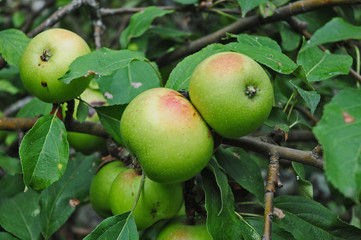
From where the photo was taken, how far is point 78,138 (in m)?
1.36

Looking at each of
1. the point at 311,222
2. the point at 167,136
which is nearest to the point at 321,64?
the point at 311,222

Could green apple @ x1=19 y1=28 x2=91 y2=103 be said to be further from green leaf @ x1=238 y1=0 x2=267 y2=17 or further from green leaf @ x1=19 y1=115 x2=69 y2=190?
green leaf @ x1=238 y1=0 x2=267 y2=17

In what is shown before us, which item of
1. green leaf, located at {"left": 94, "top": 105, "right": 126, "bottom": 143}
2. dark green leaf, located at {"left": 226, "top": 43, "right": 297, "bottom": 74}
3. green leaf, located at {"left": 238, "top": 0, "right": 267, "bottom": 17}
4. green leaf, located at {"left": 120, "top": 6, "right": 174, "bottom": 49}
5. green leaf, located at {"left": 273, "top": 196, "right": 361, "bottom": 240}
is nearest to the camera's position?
dark green leaf, located at {"left": 226, "top": 43, "right": 297, "bottom": 74}

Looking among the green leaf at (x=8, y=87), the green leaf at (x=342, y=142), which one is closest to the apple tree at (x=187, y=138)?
the green leaf at (x=342, y=142)

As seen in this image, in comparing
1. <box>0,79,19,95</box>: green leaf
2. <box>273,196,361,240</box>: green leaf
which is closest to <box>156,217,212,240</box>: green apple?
<box>273,196,361,240</box>: green leaf

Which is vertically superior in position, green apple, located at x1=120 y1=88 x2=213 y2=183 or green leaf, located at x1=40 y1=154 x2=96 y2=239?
green apple, located at x1=120 y1=88 x2=213 y2=183

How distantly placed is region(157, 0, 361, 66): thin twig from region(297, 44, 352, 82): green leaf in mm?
323

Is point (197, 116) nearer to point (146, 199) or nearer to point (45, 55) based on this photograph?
point (146, 199)

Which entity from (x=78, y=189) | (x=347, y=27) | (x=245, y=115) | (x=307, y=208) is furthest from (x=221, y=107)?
(x=78, y=189)

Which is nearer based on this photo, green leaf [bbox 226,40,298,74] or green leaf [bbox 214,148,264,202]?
green leaf [bbox 226,40,298,74]

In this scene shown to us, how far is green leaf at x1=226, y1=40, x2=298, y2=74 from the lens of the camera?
0.87 m

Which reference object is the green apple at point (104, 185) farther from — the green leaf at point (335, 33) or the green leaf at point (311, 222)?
the green leaf at point (335, 33)

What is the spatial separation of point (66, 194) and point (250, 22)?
0.97 metres

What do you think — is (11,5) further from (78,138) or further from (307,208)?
(307,208)
